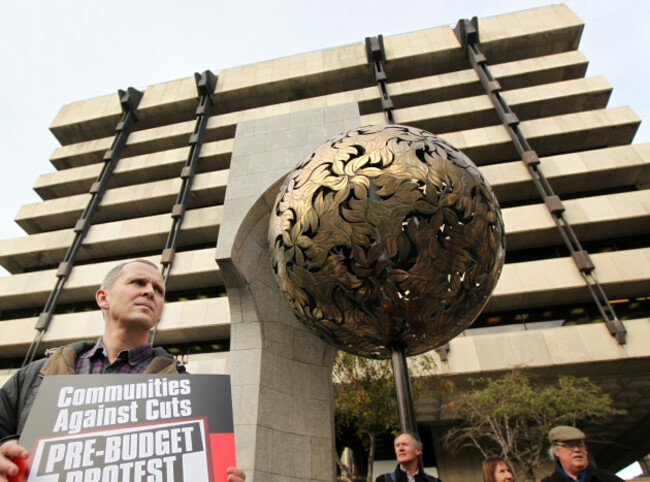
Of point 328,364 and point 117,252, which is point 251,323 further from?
point 117,252

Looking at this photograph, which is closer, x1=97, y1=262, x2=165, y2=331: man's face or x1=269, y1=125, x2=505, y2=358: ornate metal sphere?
x1=97, y1=262, x2=165, y2=331: man's face

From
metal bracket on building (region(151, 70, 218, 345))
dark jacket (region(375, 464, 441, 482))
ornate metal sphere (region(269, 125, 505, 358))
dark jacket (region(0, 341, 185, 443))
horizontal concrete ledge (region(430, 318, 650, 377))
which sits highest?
metal bracket on building (region(151, 70, 218, 345))

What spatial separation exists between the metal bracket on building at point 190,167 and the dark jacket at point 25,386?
1689 centimetres

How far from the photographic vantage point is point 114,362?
4.99 ft

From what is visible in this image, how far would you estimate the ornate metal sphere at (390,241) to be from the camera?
74.3 inches

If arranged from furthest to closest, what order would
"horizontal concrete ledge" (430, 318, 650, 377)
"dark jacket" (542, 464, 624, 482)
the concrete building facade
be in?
the concrete building facade, "horizontal concrete ledge" (430, 318, 650, 377), "dark jacket" (542, 464, 624, 482)

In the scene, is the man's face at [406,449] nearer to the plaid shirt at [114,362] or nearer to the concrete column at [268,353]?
the concrete column at [268,353]

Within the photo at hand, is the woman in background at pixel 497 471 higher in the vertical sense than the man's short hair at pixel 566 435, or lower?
lower

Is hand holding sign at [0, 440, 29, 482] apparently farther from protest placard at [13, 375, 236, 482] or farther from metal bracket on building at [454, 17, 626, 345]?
metal bracket on building at [454, 17, 626, 345]

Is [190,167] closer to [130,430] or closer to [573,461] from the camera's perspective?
[573,461]

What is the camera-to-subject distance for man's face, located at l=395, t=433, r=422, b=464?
2.00 m

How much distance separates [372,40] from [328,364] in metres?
25.3

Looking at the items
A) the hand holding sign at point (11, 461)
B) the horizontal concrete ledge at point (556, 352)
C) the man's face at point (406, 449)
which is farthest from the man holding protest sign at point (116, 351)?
the horizontal concrete ledge at point (556, 352)

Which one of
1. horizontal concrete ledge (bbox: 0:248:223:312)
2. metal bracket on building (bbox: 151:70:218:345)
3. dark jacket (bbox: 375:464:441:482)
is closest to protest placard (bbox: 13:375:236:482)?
dark jacket (bbox: 375:464:441:482)
